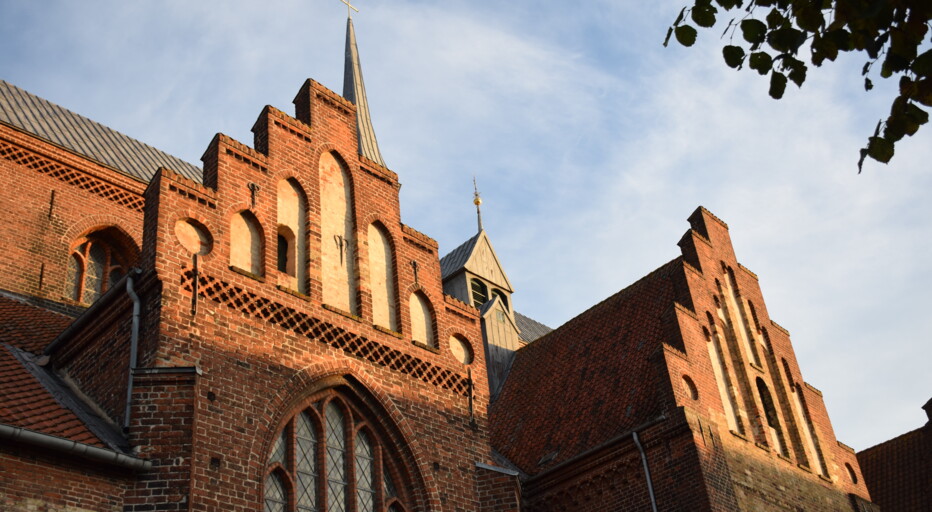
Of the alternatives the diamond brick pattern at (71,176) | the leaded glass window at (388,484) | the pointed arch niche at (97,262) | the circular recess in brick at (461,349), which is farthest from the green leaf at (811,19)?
the diamond brick pattern at (71,176)

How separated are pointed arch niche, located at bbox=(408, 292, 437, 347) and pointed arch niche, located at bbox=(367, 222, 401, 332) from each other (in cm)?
37

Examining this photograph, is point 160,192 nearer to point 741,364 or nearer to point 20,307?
point 20,307

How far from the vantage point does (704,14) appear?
20.9 ft

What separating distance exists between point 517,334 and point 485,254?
126 inches

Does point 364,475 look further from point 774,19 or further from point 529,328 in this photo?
point 529,328

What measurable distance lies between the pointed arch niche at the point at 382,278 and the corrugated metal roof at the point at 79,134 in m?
6.88

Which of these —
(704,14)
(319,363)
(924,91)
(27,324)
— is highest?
(27,324)

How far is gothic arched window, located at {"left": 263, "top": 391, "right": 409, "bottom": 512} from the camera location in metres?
12.3

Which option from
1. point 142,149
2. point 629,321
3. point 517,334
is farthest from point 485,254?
point 142,149

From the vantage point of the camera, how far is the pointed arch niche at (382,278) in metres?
15.0

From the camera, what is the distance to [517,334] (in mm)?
26516

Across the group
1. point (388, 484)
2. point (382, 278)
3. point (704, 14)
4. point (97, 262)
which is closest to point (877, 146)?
point (704, 14)

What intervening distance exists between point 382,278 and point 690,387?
610 centimetres

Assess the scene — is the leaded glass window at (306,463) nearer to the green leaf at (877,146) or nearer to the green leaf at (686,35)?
the green leaf at (686,35)
